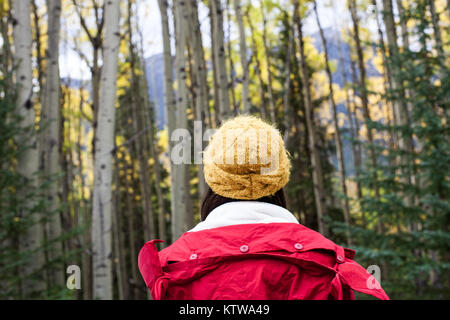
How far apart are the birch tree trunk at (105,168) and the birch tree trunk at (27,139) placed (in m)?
1.32

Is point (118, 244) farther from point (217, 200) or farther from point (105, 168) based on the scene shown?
point (217, 200)

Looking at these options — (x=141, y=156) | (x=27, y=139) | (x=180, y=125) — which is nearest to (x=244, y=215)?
(x=180, y=125)

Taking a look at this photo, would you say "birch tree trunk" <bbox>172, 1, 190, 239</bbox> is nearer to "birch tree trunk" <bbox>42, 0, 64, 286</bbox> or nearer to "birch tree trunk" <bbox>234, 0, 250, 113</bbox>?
"birch tree trunk" <bbox>234, 0, 250, 113</bbox>

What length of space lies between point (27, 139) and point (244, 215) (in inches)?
192

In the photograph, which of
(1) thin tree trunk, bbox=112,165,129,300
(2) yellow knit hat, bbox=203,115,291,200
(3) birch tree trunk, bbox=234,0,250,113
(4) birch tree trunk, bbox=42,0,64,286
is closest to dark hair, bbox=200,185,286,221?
(2) yellow knit hat, bbox=203,115,291,200

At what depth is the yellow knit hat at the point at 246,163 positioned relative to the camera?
1441 mm

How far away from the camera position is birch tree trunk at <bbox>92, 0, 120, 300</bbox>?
14.8ft

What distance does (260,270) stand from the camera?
1195mm

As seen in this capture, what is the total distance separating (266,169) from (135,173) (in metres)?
15.8

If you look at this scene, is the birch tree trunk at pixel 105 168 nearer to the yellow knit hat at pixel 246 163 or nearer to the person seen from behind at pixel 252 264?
the yellow knit hat at pixel 246 163

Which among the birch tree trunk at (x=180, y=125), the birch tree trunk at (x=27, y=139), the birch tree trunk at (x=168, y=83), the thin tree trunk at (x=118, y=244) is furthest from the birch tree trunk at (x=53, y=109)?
the thin tree trunk at (x=118, y=244)

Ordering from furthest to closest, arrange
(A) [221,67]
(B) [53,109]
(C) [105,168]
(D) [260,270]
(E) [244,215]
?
(B) [53,109], (A) [221,67], (C) [105,168], (E) [244,215], (D) [260,270]
